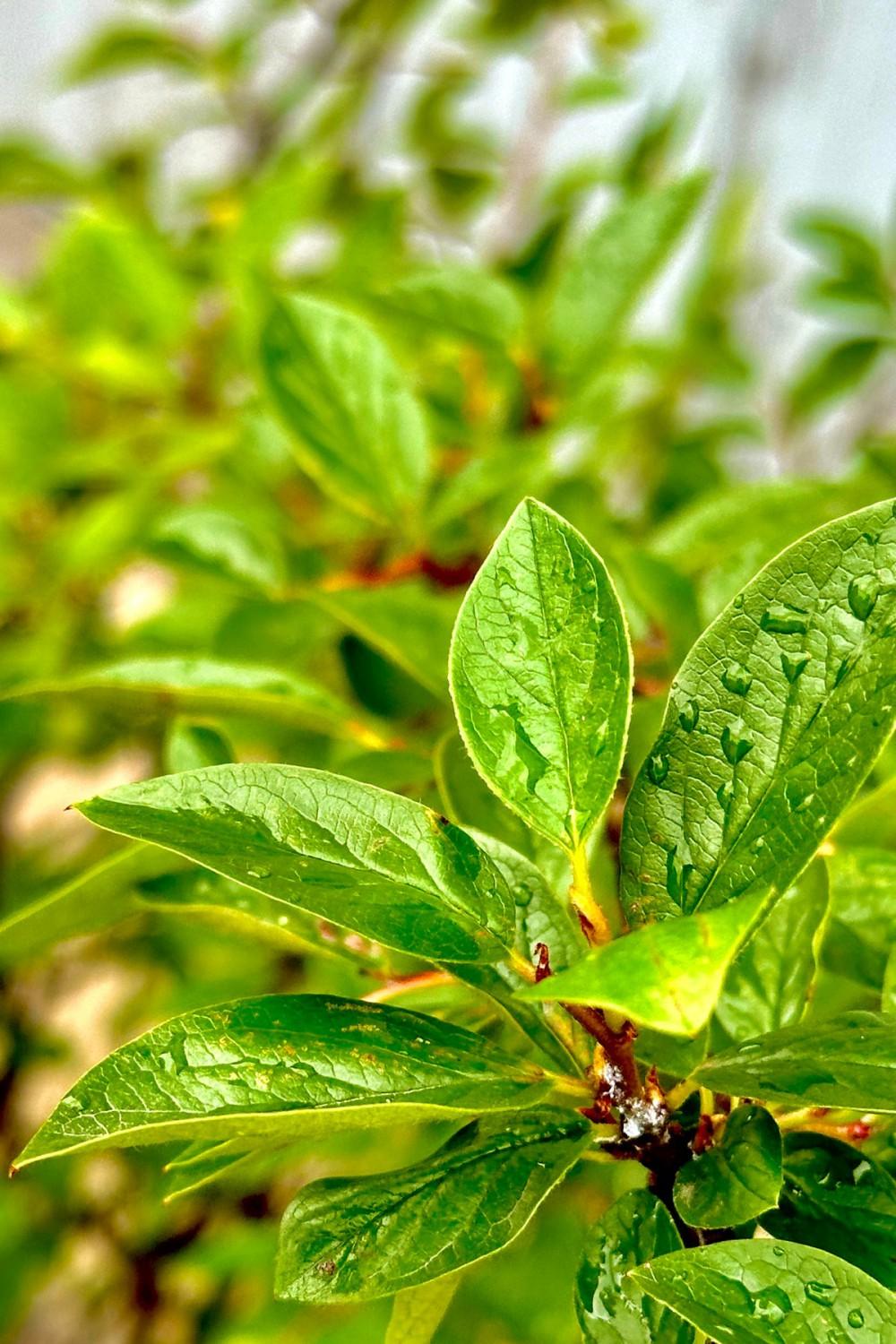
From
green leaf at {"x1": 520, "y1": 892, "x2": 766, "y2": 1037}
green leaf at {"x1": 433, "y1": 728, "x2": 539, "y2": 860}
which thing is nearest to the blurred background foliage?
green leaf at {"x1": 433, "y1": 728, "x2": 539, "y2": 860}

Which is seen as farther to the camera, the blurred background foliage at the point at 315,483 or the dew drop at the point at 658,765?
the blurred background foliage at the point at 315,483

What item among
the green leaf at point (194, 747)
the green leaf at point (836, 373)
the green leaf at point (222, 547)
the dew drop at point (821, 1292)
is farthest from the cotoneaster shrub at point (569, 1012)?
the green leaf at point (836, 373)

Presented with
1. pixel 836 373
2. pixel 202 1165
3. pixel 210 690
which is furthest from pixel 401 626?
pixel 836 373

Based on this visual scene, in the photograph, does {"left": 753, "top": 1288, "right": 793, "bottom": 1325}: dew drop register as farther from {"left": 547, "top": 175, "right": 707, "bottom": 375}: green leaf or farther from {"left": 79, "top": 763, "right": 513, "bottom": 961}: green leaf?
{"left": 547, "top": 175, "right": 707, "bottom": 375}: green leaf

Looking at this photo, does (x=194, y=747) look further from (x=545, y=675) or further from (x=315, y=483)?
(x=315, y=483)

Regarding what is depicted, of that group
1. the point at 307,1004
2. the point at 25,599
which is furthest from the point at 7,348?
the point at 307,1004

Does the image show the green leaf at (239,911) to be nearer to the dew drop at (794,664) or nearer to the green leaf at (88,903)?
the green leaf at (88,903)
